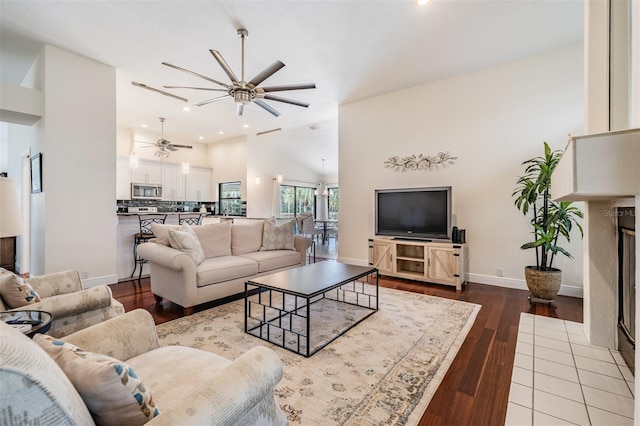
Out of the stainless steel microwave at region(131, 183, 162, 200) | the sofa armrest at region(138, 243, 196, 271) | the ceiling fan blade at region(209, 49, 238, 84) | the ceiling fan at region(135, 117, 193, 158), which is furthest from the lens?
the stainless steel microwave at region(131, 183, 162, 200)

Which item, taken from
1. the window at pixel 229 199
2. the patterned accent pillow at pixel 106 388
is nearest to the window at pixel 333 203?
the window at pixel 229 199

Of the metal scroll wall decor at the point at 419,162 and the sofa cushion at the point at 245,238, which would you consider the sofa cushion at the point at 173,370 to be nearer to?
the sofa cushion at the point at 245,238

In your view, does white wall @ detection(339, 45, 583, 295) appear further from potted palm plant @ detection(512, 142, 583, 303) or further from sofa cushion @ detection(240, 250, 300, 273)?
sofa cushion @ detection(240, 250, 300, 273)

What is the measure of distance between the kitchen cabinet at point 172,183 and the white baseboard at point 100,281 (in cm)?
414

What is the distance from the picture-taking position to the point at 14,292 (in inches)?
61.1

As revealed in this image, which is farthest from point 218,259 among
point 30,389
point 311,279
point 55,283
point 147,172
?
point 147,172

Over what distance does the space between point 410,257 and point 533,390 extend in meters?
2.64

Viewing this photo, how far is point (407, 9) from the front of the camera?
→ 2.84 meters

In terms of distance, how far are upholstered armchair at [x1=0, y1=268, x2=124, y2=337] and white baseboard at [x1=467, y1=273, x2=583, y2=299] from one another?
4.26 meters

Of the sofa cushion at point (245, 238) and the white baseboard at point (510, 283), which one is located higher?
the sofa cushion at point (245, 238)

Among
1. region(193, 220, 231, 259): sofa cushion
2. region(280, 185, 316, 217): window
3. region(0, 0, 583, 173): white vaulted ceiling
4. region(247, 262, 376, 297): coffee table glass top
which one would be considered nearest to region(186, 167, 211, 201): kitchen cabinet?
region(280, 185, 316, 217): window

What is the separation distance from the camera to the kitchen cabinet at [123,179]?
6.88 meters

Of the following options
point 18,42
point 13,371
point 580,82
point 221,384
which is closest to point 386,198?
point 580,82

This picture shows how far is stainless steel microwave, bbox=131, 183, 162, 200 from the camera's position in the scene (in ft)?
23.3
